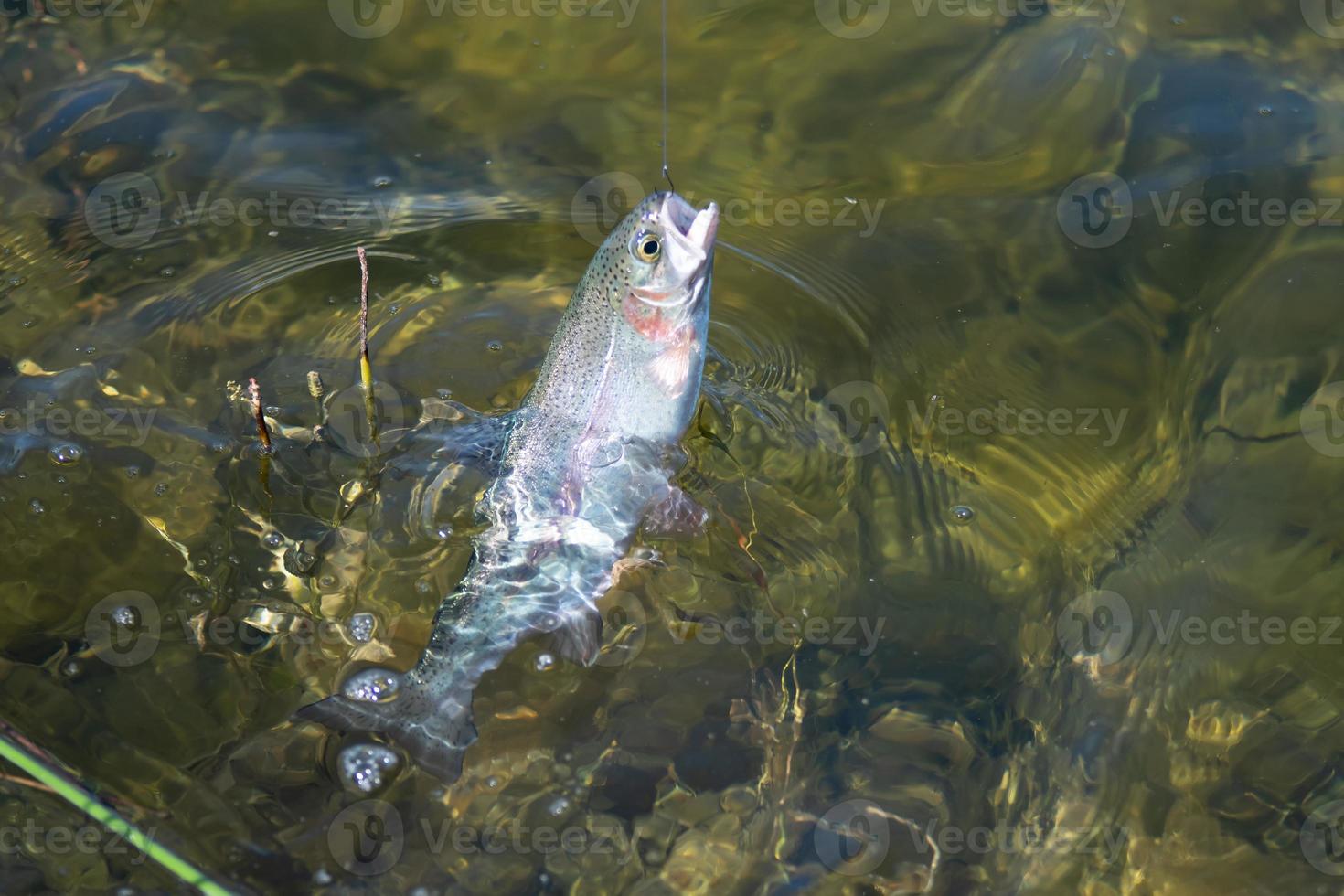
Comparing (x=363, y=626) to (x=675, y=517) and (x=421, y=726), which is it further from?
(x=675, y=517)

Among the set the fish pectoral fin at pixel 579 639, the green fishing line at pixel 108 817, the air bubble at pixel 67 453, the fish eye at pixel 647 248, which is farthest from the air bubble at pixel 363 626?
the fish eye at pixel 647 248

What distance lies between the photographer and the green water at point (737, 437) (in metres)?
3.76

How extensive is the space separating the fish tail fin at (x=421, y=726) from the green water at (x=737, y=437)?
0.12 meters

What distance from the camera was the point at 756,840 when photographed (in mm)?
3691

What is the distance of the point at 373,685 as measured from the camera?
3.90 metres

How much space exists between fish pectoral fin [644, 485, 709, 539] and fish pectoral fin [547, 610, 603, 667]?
1.24 feet

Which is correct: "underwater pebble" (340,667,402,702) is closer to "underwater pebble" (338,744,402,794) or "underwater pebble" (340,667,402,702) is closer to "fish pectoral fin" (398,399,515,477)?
"underwater pebble" (338,744,402,794)

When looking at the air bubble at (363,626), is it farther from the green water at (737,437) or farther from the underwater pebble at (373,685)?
the underwater pebble at (373,685)

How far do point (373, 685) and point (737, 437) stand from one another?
1.71m

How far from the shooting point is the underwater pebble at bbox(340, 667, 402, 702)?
385 cm

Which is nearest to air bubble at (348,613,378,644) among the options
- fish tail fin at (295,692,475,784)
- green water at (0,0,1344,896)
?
green water at (0,0,1344,896)

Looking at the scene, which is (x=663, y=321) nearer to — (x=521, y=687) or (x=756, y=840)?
(x=521, y=687)

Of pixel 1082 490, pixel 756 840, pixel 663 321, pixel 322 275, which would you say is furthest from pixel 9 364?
pixel 1082 490

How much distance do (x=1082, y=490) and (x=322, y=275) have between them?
11.3 ft
